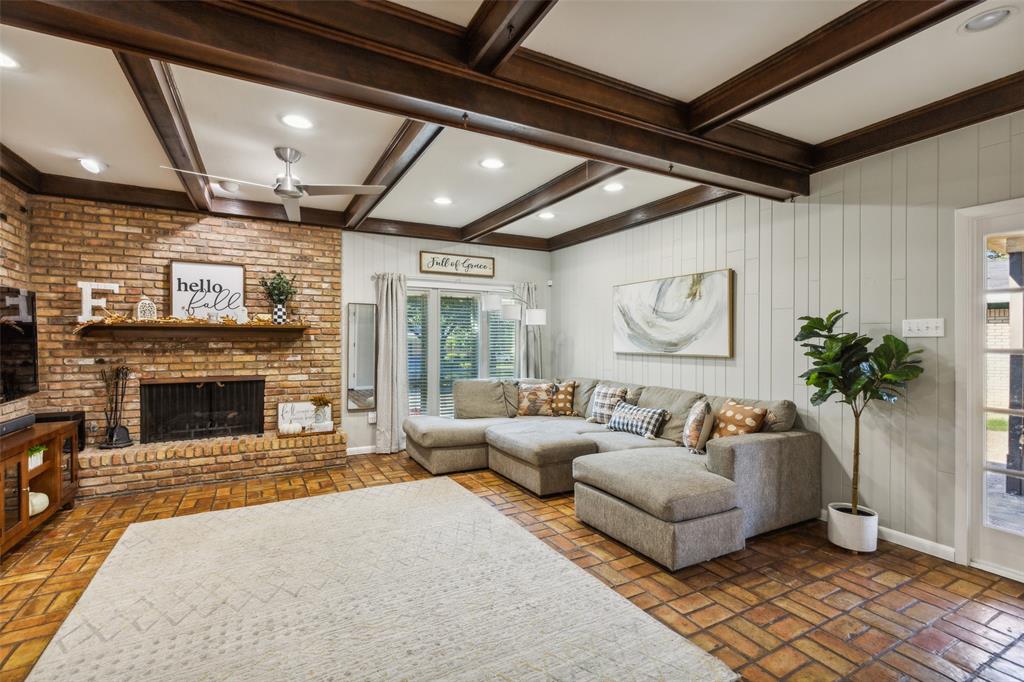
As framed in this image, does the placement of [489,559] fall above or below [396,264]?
below

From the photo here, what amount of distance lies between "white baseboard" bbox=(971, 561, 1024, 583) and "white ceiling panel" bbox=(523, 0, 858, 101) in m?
2.97

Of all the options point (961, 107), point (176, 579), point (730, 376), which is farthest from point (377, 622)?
point (961, 107)

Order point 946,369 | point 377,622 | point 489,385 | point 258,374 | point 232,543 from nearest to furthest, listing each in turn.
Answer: point 377,622, point 946,369, point 232,543, point 258,374, point 489,385

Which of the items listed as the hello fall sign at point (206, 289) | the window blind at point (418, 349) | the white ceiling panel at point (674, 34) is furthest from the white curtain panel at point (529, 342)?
the white ceiling panel at point (674, 34)

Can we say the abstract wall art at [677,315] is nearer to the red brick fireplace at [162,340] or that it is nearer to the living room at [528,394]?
the living room at [528,394]

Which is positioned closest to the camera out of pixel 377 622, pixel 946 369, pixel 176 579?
pixel 377 622

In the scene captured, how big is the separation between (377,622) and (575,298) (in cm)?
446

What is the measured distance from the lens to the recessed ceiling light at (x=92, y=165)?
11.7ft

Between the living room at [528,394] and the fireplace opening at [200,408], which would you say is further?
the fireplace opening at [200,408]

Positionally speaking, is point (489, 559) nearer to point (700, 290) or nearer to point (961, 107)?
point (700, 290)

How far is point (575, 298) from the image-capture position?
6043 millimetres

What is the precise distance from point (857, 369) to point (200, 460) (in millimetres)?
5093

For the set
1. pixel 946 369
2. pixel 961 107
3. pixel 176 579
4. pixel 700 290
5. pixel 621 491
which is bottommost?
pixel 176 579

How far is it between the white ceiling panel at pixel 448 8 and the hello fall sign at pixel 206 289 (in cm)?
372
